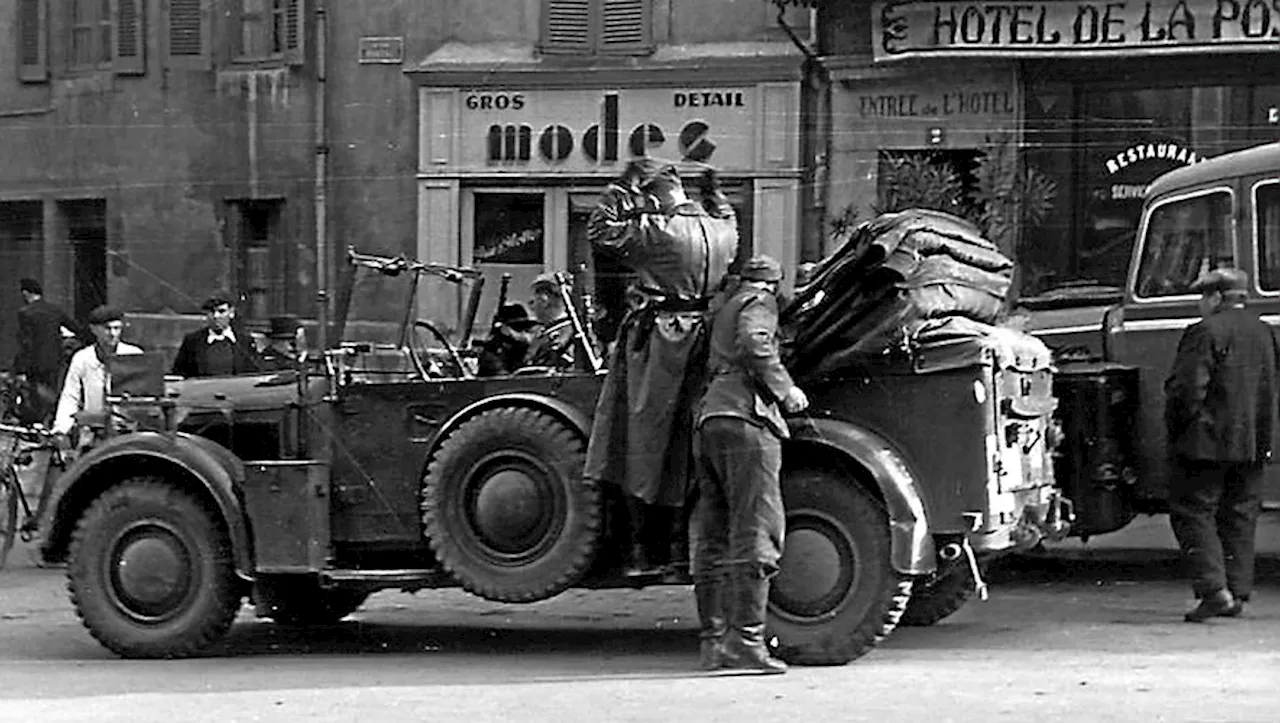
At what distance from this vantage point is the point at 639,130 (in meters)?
23.9

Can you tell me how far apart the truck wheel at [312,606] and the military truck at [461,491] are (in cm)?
7

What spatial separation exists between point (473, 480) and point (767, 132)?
43.4 ft

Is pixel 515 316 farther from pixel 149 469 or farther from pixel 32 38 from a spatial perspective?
pixel 32 38

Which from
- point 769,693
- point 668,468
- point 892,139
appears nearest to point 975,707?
point 769,693

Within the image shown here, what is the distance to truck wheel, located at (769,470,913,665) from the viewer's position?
1036 cm

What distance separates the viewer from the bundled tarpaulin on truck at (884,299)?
1035 cm

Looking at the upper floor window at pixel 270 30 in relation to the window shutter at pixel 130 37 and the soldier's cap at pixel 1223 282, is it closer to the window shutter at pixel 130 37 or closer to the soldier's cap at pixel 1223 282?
the window shutter at pixel 130 37

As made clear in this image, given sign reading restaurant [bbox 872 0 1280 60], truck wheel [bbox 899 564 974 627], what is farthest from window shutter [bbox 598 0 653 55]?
truck wheel [bbox 899 564 974 627]

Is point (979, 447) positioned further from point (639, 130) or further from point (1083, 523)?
point (639, 130)

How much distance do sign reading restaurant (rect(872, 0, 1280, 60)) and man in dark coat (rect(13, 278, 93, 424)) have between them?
797 cm

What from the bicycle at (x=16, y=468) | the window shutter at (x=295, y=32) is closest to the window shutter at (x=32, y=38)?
the window shutter at (x=295, y=32)

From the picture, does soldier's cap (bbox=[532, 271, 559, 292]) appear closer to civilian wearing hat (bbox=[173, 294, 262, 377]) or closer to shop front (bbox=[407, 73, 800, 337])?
civilian wearing hat (bbox=[173, 294, 262, 377])

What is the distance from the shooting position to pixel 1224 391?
39.4 feet

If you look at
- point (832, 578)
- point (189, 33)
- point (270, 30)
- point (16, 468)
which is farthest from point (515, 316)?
point (189, 33)
